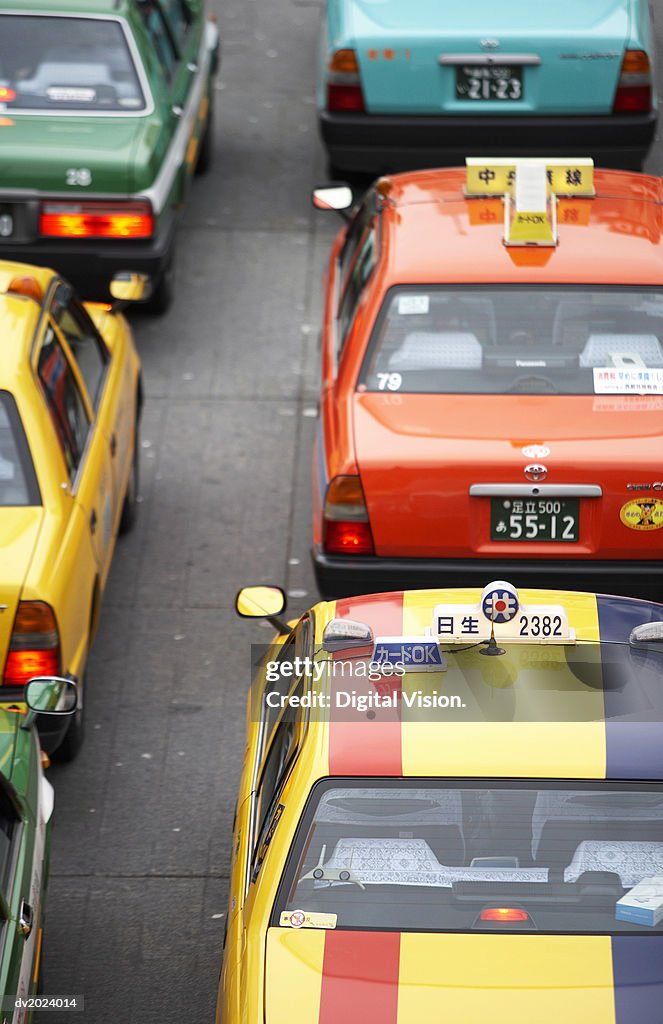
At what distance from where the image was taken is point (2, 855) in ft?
15.9

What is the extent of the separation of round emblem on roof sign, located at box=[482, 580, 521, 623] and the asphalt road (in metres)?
1.81

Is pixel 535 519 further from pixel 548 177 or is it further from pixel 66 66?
pixel 66 66

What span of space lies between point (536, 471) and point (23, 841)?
250 centimetres

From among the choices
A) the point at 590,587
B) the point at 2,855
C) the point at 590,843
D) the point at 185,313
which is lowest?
the point at 185,313

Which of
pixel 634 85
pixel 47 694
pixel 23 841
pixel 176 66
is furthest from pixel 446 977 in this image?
pixel 176 66

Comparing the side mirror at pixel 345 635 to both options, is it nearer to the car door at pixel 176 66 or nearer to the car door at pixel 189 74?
the car door at pixel 176 66

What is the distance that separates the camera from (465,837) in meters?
4.44

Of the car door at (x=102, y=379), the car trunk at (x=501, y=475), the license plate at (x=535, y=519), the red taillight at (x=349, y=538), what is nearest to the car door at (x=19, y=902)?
the red taillight at (x=349, y=538)

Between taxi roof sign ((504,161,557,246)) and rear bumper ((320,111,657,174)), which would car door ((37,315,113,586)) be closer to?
taxi roof sign ((504,161,557,246))

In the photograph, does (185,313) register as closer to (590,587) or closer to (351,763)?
(590,587)

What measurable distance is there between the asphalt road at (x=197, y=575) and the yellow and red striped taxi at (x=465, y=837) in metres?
1.31

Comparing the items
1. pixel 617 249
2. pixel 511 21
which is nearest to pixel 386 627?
pixel 617 249

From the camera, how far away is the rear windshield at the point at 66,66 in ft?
31.4

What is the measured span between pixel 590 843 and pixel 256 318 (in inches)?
252
